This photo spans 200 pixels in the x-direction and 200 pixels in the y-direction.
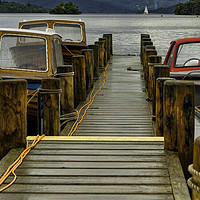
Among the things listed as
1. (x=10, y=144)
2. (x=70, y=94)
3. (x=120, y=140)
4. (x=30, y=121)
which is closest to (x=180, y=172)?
(x=120, y=140)

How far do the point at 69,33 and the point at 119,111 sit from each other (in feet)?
21.3

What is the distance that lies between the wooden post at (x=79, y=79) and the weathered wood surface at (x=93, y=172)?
164 inches

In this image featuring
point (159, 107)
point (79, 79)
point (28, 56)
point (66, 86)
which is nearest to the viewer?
point (159, 107)

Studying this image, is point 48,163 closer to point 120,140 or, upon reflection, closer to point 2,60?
point 120,140

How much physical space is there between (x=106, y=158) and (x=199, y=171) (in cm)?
178

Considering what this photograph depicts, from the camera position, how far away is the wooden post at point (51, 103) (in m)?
5.53

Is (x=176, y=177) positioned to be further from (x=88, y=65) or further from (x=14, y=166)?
(x=88, y=65)

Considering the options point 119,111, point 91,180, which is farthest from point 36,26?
point 91,180

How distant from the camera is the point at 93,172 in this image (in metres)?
4.12

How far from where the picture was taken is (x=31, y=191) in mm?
3730

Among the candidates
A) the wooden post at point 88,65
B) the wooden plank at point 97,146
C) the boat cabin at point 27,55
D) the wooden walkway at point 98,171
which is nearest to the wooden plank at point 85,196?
the wooden walkway at point 98,171

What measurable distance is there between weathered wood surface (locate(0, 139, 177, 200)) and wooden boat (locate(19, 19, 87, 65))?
350 inches

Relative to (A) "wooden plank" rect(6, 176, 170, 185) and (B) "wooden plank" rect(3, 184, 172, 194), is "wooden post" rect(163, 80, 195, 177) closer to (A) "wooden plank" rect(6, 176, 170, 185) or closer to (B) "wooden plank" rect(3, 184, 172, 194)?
(A) "wooden plank" rect(6, 176, 170, 185)

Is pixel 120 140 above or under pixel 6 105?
under
